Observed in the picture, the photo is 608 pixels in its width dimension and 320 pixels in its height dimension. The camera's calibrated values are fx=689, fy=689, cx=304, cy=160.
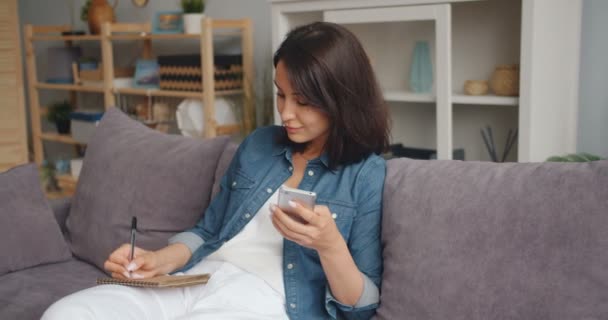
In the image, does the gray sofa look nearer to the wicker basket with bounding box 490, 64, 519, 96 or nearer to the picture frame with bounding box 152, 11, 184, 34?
the wicker basket with bounding box 490, 64, 519, 96

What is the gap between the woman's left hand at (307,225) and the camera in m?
1.22

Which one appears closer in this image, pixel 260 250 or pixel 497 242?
pixel 497 242

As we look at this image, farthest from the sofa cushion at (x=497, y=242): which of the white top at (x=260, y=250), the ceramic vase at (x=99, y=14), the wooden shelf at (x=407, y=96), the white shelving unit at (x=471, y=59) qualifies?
the ceramic vase at (x=99, y=14)

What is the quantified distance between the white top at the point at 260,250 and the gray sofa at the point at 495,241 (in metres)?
0.23

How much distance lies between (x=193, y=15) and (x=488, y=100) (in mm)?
1560

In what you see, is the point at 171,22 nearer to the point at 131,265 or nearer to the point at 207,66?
the point at 207,66

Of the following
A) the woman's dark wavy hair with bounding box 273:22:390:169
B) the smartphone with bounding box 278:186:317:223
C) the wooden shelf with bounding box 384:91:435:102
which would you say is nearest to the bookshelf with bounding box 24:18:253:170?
the wooden shelf with bounding box 384:91:435:102

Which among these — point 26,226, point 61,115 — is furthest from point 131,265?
point 61,115

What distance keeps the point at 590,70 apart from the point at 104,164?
5.38ft

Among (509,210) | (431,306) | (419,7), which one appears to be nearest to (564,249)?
(509,210)

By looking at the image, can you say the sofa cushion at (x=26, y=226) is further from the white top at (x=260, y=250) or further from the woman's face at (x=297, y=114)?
the woman's face at (x=297, y=114)

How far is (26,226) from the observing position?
197cm

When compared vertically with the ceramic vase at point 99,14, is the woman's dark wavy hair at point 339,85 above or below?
below

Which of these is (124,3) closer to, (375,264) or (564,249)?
(375,264)
